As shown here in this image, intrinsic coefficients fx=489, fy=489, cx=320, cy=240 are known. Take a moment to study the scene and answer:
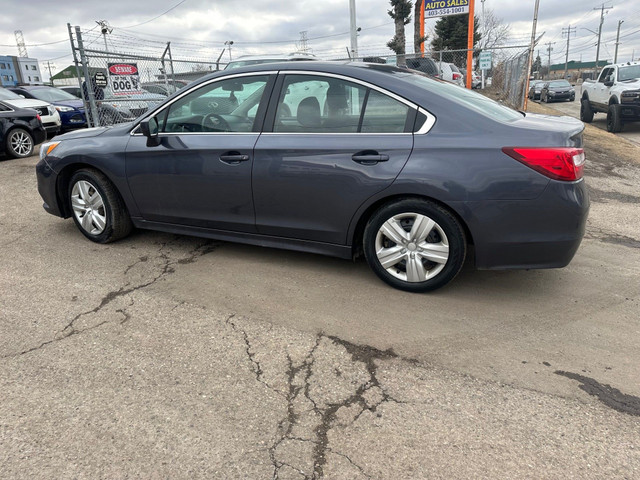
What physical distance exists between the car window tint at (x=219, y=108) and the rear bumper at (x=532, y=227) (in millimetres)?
1893

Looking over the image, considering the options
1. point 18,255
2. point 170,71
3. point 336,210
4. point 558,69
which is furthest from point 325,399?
point 558,69

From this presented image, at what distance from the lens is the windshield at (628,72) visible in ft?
49.6

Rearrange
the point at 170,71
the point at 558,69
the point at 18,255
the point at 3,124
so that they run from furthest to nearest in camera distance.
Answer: the point at 558,69
the point at 170,71
the point at 3,124
the point at 18,255

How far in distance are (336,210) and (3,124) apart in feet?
29.9

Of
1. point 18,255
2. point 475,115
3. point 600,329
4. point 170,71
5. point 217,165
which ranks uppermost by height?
point 170,71

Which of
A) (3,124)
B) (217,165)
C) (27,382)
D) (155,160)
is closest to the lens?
(27,382)

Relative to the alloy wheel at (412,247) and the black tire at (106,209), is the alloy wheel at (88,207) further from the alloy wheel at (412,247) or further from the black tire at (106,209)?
the alloy wheel at (412,247)

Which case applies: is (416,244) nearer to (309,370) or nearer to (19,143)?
(309,370)

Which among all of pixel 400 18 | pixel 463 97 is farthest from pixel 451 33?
pixel 463 97

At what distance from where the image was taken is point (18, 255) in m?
4.64

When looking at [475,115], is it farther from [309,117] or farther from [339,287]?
[339,287]

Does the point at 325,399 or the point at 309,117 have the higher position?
the point at 309,117

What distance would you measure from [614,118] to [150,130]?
580 inches

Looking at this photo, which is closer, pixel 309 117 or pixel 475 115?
pixel 475 115
